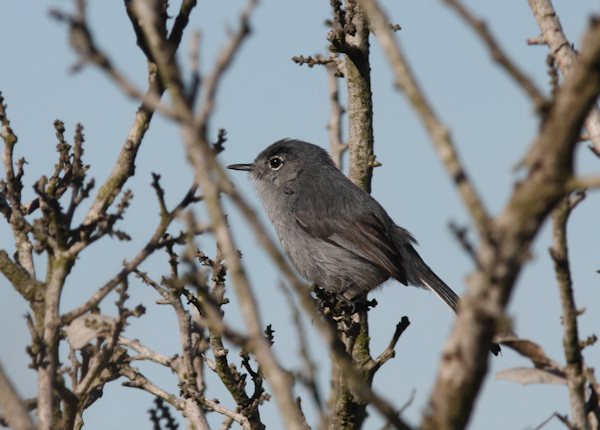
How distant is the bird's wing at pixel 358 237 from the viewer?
349 inches

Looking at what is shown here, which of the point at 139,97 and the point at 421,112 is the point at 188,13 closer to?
the point at 139,97

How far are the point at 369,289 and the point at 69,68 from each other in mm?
6695

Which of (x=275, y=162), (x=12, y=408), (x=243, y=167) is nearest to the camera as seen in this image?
(x=12, y=408)

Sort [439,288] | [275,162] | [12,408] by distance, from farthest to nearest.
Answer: [275,162], [439,288], [12,408]

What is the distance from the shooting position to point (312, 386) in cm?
219

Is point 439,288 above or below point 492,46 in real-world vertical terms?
above

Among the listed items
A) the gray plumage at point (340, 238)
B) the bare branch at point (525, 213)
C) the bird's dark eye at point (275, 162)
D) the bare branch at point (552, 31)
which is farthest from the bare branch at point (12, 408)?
the bird's dark eye at point (275, 162)

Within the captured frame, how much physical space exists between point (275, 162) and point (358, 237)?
1523 mm

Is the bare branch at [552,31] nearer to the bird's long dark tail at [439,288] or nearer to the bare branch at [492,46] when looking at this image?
the bare branch at [492,46]

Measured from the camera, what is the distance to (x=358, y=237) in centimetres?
897

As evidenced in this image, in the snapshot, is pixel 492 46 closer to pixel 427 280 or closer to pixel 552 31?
pixel 552 31

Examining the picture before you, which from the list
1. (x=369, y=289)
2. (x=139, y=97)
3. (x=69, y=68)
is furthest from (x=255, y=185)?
(x=139, y=97)

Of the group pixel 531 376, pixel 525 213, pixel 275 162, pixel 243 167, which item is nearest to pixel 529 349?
pixel 531 376

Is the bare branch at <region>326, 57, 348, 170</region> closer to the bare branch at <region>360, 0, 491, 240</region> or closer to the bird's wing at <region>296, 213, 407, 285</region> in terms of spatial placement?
the bird's wing at <region>296, 213, 407, 285</region>
